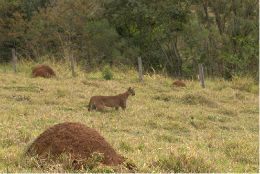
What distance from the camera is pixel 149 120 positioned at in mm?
9859

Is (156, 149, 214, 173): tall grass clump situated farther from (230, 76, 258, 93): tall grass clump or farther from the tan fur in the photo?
(230, 76, 258, 93): tall grass clump

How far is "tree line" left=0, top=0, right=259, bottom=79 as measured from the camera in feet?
65.9

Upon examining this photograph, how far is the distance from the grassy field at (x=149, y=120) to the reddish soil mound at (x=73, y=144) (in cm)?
25

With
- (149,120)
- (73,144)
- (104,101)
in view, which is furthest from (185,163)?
(104,101)

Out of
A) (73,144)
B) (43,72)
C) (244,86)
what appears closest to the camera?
(73,144)

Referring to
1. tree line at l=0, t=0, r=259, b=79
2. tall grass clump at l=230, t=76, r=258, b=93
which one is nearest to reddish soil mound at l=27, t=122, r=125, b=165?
tall grass clump at l=230, t=76, r=258, b=93

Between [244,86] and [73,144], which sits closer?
[73,144]

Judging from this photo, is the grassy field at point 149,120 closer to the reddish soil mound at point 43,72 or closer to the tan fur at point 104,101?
the tan fur at point 104,101

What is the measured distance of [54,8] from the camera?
81.7 feet

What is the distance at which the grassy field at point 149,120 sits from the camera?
5586 mm

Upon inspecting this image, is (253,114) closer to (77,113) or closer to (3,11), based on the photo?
(77,113)

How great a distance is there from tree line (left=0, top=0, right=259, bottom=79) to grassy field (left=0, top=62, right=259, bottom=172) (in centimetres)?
288

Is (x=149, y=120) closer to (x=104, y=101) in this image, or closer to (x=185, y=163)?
(x=104, y=101)

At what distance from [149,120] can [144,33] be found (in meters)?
12.2
